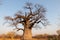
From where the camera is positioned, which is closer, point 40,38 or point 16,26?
point 16,26

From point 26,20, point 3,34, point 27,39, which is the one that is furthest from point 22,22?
point 3,34

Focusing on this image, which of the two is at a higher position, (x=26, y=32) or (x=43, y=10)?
(x=43, y=10)

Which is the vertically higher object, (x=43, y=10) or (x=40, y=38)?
(x=43, y=10)

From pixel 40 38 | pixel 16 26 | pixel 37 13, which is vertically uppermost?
pixel 37 13

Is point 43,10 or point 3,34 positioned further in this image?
point 3,34

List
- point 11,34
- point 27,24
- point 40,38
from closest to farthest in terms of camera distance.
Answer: point 27,24, point 11,34, point 40,38

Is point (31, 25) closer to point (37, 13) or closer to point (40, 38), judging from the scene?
point (37, 13)

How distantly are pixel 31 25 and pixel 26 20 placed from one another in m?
0.55

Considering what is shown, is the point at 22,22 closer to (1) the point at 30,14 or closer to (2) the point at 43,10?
(1) the point at 30,14

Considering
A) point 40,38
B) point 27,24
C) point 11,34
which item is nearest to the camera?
point 27,24

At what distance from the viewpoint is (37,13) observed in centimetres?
1628

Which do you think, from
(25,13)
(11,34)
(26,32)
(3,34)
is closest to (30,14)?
(25,13)

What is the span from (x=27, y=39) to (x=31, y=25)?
116 cm

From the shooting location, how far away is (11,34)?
17.0 metres
